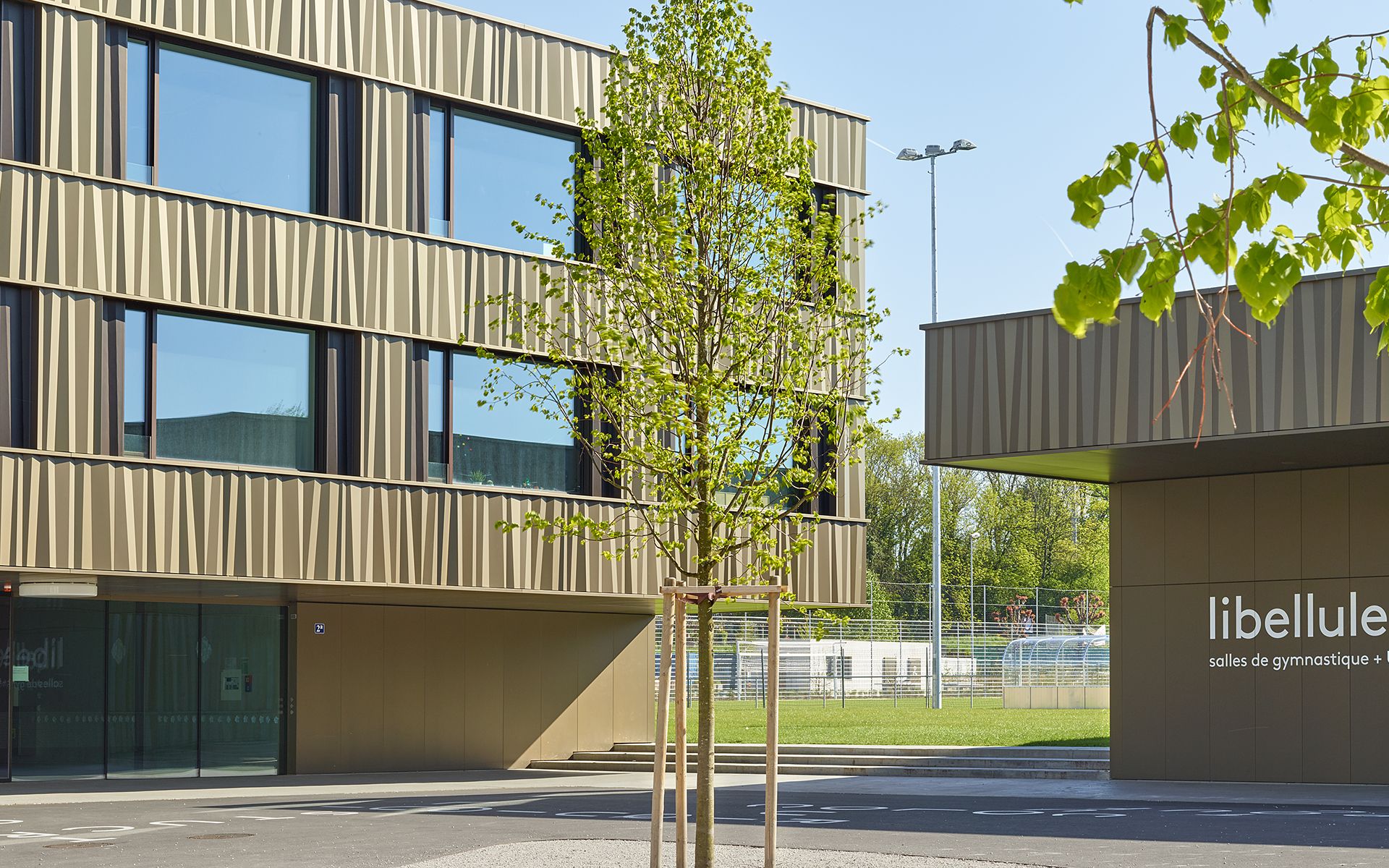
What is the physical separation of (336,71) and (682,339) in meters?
12.9

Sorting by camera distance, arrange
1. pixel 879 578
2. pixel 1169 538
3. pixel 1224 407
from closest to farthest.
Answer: pixel 1224 407
pixel 1169 538
pixel 879 578

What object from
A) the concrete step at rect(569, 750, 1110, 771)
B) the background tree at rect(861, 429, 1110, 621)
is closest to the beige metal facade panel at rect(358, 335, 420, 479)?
the concrete step at rect(569, 750, 1110, 771)

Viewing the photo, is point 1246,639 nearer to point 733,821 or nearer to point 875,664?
point 733,821

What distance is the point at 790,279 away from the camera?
41.7 ft

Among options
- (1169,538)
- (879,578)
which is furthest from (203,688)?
(879,578)

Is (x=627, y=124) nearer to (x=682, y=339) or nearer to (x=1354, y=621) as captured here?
(x=682, y=339)

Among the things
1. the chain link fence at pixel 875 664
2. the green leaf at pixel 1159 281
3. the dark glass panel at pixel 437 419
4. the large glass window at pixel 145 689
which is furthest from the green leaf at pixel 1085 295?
the chain link fence at pixel 875 664

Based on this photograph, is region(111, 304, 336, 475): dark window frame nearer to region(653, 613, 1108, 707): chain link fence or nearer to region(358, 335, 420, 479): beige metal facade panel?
region(358, 335, 420, 479): beige metal facade panel

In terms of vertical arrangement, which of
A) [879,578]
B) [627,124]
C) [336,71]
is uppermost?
[336,71]

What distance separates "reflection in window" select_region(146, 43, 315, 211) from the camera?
2239 cm

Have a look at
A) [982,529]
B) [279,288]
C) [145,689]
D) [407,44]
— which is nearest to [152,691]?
[145,689]

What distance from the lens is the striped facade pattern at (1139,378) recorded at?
1809 centimetres

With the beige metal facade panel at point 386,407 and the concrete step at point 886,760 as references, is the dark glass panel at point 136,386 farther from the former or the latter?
the concrete step at point 886,760

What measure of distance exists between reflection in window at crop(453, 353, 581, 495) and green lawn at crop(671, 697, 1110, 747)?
4.83 m
